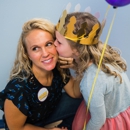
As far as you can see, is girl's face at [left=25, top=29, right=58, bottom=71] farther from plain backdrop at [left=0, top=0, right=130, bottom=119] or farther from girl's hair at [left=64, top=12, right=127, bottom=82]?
plain backdrop at [left=0, top=0, right=130, bottom=119]

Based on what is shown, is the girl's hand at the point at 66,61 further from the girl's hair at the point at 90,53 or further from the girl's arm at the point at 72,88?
the girl's arm at the point at 72,88

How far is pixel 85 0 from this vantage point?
1.07 meters

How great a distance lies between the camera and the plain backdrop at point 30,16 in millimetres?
1016

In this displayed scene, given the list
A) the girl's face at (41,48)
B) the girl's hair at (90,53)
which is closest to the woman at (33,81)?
the girl's face at (41,48)

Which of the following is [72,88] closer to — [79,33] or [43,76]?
[43,76]

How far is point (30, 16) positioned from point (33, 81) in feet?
1.02

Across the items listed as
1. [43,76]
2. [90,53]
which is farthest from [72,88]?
[90,53]

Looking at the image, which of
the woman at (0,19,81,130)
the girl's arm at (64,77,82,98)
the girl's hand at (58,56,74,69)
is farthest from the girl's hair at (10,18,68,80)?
the girl's arm at (64,77,82,98)

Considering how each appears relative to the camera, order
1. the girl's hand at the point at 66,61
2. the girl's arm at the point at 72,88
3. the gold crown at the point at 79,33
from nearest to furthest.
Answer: the gold crown at the point at 79,33, the girl's hand at the point at 66,61, the girl's arm at the point at 72,88

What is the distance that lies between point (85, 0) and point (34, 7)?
245 millimetres

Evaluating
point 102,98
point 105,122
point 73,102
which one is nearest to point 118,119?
point 105,122

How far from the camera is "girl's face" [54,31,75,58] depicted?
2.84 feet

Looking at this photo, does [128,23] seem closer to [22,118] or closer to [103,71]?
[103,71]

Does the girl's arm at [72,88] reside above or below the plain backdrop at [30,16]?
below
